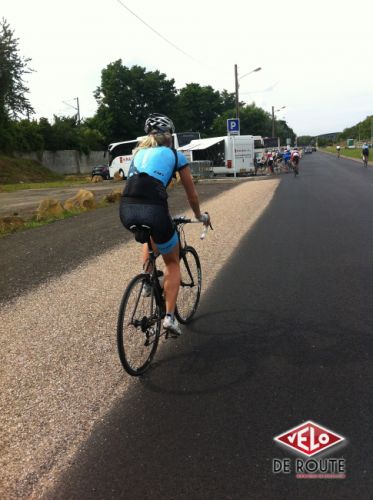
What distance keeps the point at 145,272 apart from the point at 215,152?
3296 cm

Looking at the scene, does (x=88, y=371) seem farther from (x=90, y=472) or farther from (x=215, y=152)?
(x=215, y=152)

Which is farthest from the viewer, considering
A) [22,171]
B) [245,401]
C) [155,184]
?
[22,171]

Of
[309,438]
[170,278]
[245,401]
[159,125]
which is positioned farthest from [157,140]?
[309,438]

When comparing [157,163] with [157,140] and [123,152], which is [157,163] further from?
[123,152]

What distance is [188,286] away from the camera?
195 inches

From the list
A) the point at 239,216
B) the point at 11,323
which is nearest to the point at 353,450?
the point at 11,323

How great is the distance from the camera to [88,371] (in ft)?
12.5

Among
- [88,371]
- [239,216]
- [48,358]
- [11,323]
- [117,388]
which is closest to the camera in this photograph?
[117,388]

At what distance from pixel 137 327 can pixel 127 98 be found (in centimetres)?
6845

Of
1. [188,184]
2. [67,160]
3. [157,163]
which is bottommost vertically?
[67,160]

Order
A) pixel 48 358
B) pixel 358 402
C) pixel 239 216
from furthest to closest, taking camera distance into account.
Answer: pixel 239 216 < pixel 48 358 < pixel 358 402

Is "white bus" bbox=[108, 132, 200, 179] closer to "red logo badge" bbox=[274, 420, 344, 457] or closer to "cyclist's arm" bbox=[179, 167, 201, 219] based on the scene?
"cyclist's arm" bbox=[179, 167, 201, 219]

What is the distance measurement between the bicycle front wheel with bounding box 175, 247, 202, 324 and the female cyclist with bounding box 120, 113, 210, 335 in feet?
2.74

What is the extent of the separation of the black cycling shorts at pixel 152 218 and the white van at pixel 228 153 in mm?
28300
